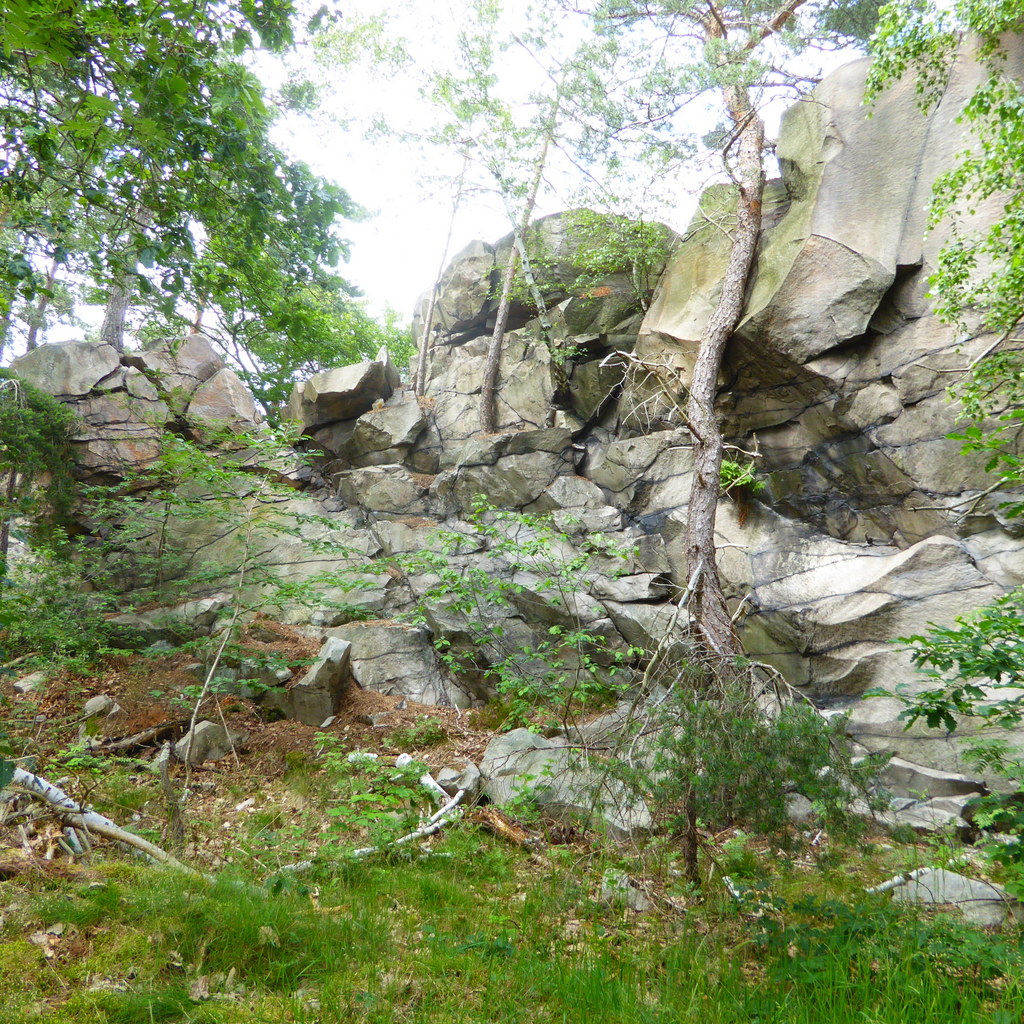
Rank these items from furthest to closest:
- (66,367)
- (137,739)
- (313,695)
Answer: (66,367) < (313,695) < (137,739)

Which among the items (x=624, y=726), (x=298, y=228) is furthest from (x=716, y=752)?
(x=298, y=228)

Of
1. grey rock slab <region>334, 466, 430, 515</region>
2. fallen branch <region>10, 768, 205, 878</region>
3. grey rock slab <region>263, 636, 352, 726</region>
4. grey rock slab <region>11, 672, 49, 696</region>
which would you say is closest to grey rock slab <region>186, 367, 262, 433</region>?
grey rock slab <region>334, 466, 430, 515</region>

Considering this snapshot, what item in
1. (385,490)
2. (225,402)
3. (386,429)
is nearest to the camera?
(385,490)

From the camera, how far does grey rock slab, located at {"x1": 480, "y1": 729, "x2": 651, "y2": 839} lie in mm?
5430

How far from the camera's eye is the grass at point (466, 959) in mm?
2768

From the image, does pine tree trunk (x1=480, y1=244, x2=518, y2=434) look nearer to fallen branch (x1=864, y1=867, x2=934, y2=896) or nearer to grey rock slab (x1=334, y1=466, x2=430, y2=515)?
grey rock slab (x1=334, y1=466, x2=430, y2=515)

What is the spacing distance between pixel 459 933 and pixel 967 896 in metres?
3.55

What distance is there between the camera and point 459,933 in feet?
12.8

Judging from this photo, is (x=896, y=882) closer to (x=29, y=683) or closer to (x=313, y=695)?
(x=313, y=695)

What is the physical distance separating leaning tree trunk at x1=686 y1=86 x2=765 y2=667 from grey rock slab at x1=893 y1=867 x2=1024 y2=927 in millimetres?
1922

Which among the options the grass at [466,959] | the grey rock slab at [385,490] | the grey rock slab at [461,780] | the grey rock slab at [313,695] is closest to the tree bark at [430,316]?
the grey rock slab at [385,490]

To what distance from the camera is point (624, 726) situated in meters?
4.64

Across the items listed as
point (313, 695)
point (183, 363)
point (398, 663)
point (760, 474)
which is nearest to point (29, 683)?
point (313, 695)

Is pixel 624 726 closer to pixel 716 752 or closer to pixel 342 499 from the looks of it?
pixel 716 752
